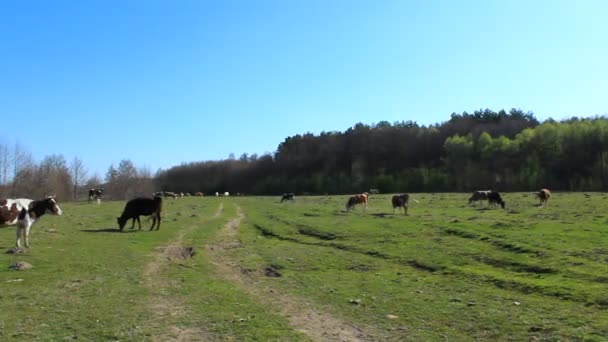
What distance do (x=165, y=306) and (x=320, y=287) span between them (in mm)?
4624

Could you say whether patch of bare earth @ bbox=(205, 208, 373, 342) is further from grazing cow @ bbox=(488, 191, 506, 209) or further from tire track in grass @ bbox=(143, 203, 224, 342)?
grazing cow @ bbox=(488, 191, 506, 209)

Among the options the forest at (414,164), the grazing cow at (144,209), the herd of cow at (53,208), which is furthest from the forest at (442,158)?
the grazing cow at (144,209)

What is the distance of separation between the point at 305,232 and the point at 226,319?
20.6 meters

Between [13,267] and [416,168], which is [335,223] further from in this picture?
[416,168]

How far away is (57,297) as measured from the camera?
1347 centimetres

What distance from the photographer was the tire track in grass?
999 centimetres

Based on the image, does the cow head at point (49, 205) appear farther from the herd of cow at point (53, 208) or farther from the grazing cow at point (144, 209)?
the grazing cow at point (144, 209)

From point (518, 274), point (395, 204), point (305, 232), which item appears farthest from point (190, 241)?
point (395, 204)

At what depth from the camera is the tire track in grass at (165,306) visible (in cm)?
999

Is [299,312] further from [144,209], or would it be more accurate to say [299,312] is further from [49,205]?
[144,209]

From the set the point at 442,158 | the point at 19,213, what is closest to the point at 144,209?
the point at 19,213

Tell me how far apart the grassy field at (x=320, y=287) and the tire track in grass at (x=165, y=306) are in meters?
0.04

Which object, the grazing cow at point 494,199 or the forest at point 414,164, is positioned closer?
the grazing cow at point 494,199

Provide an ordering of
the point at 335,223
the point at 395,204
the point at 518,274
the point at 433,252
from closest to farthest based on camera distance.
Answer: the point at 518,274 < the point at 433,252 < the point at 335,223 < the point at 395,204
